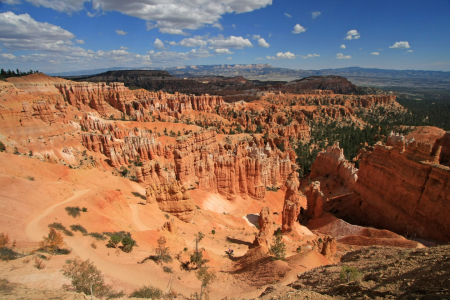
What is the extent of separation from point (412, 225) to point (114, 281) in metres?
23.6

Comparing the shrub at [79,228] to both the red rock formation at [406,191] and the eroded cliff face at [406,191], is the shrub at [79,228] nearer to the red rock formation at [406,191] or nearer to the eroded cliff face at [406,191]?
the eroded cliff face at [406,191]

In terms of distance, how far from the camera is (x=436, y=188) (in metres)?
19.4

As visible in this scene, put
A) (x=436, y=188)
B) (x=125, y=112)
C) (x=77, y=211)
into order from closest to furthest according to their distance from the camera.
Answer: (x=77, y=211), (x=436, y=188), (x=125, y=112)

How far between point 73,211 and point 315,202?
2428cm

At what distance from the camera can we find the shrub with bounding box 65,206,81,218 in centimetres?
1606

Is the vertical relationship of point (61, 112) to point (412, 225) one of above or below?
above

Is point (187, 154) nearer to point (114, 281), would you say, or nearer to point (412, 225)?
point (114, 281)

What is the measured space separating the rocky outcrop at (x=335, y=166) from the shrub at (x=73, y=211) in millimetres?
32202

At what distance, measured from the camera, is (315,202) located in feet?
94.6

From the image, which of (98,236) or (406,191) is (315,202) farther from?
(98,236)

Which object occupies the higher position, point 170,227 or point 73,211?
point 73,211

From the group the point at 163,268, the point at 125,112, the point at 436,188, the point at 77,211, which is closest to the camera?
the point at 163,268

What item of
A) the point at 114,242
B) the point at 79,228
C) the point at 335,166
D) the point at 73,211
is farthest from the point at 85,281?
the point at 335,166

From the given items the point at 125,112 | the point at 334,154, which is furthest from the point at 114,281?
the point at 125,112
